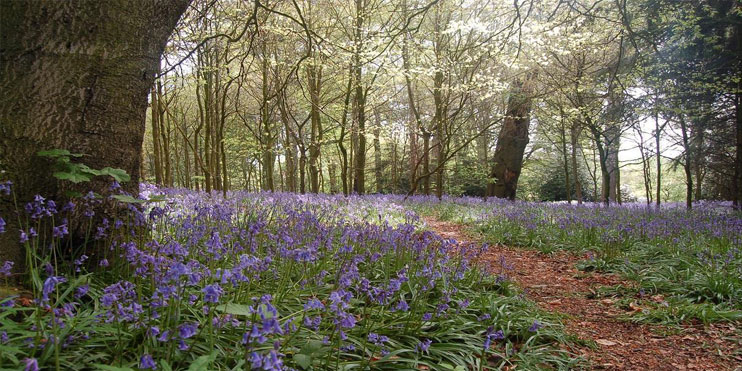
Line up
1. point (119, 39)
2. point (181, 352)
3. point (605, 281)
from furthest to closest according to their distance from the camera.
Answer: point (605, 281)
point (119, 39)
point (181, 352)

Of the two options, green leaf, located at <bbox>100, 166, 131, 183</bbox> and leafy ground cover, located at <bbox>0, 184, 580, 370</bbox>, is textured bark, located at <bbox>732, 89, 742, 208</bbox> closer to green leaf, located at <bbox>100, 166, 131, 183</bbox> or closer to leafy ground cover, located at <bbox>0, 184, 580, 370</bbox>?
leafy ground cover, located at <bbox>0, 184, 580, 370</bbox>

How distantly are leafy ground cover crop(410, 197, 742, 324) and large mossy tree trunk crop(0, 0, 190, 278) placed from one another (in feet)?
14.4

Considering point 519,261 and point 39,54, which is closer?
point 39,54

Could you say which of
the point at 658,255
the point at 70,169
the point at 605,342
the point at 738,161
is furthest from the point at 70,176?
the point at 738,161

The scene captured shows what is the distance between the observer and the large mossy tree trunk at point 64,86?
2.30 m

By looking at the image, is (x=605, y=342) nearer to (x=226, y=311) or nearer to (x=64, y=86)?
(x=226, y=311)

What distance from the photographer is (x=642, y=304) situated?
152 inches

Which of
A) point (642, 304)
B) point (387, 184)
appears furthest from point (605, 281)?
point (387, 184)

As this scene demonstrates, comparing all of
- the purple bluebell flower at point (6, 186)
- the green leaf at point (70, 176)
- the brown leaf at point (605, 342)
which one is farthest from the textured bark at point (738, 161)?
the purple bluebell flower at point (6, 186)

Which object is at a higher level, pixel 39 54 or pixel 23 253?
pixel 39 54

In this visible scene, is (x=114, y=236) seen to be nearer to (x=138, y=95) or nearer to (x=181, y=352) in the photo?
(x=138, y=95)

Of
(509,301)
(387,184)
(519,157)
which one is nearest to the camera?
(509,301)

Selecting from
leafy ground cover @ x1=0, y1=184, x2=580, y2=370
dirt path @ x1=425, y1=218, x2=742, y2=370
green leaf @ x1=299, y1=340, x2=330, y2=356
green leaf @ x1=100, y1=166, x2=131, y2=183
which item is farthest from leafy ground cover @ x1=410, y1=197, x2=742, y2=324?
green leaf @ x1=100, y1=166, x2=131, y2=183

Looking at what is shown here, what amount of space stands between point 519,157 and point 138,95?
15.4 meters
